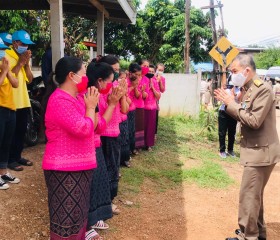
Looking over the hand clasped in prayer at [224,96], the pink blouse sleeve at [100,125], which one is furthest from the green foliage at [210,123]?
the pink blouse sleeve at [100,125]

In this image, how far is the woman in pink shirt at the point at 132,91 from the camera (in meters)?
5.23

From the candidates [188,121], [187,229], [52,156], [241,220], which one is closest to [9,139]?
[52,156]

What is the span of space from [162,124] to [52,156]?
7.61 meters

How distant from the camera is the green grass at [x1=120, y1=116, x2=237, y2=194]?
5266 millimetres

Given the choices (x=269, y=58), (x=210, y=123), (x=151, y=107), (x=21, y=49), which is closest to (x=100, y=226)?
(x=21, y=49)

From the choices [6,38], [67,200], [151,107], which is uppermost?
[6,38]

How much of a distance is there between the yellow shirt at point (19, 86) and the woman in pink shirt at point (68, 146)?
180 cm

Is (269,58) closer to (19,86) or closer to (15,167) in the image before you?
(19,86)

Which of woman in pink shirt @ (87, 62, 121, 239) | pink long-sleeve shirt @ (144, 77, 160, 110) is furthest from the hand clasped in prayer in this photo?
pink long-sleeve shirt @ (144, 77, 160, 110)

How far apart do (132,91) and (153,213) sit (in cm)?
236

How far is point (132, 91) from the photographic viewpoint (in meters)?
5.84

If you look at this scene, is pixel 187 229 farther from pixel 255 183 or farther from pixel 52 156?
pixel 52 156

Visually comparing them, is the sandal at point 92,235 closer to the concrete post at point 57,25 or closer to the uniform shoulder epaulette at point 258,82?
the uniform shoulder epaulette at point 258,82

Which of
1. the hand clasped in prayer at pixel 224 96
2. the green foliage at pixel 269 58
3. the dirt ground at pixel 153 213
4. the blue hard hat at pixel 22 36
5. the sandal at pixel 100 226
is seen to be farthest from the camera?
the green foliage at pixel 269 58
